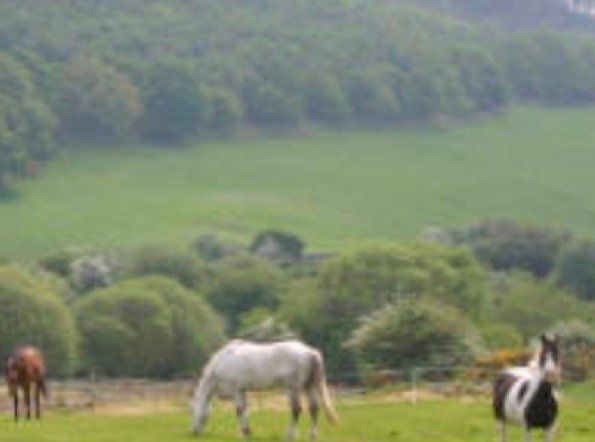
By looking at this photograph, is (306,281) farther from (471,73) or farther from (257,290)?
(471,73)

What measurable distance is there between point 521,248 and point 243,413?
90655 mm

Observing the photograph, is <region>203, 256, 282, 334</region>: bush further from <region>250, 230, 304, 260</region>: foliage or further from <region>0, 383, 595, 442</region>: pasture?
<region>0, 383, 595, 442</region>: pasture

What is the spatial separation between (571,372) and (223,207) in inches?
3508

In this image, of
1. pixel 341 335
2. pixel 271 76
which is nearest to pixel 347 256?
pixel 341 335

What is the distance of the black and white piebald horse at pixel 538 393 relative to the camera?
23953mm

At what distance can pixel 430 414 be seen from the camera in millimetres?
33906

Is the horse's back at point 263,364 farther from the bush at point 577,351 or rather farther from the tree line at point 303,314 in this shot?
the tree line at point 303,314

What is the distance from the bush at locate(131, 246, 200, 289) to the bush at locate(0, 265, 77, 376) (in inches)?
981

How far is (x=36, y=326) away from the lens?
68.6 m

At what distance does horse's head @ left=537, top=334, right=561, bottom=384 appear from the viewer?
78.3 ft

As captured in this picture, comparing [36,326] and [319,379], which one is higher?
[36,326]

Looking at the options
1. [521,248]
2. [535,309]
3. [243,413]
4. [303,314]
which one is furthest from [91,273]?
[243,413]

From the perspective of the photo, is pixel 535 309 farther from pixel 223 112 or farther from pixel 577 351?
pixel 223 112

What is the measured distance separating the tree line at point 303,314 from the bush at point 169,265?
0.09 meters
